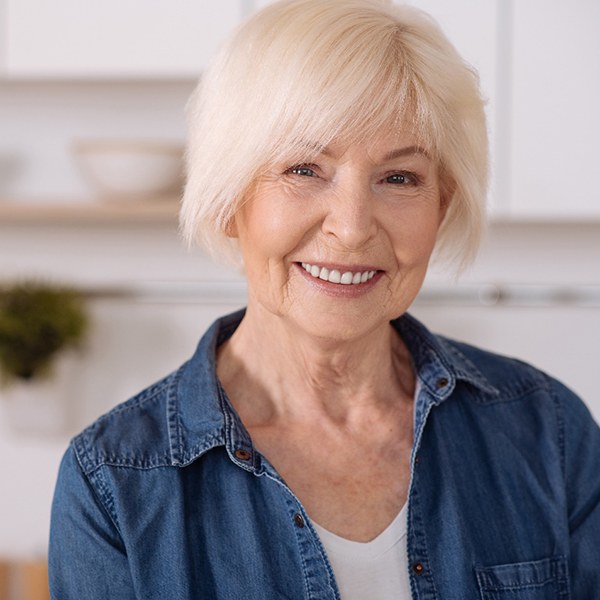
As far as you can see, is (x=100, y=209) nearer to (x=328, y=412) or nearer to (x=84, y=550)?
(x=328, y=412)

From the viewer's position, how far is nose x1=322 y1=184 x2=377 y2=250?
3.25 ft

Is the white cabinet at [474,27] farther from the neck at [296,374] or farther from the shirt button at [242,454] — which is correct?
the shirt button at [242,454]

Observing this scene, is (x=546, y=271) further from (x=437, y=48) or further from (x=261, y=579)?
(x=261, y=579)

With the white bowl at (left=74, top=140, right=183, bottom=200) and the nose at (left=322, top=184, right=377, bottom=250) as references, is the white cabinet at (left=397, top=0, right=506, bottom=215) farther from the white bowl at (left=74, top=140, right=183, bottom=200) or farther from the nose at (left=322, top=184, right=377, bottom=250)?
the nose at (left=322, top=184, right=377, bottom=250)

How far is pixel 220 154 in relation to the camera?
3.38 ft

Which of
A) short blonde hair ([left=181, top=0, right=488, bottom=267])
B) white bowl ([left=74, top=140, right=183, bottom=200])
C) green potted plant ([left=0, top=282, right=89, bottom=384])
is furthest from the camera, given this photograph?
green potted plant ([left=0, top=282, right=89, bottom=384])

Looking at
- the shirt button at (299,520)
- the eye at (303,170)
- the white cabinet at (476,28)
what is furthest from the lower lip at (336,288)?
the white cabinet at (476,28)

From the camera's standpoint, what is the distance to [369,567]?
104cm

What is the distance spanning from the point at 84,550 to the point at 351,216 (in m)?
0.44

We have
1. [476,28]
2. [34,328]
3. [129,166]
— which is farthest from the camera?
[34,328]

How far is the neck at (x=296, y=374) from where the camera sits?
1129mm

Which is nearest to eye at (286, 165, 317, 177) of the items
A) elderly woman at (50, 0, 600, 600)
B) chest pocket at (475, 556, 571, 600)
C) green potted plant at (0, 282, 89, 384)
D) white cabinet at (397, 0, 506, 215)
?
elderly woman at (50, 0, 600, 600)

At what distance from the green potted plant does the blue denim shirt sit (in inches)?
32.1

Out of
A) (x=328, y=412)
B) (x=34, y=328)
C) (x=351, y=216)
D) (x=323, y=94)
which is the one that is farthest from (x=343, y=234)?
(x=34, y=328)
